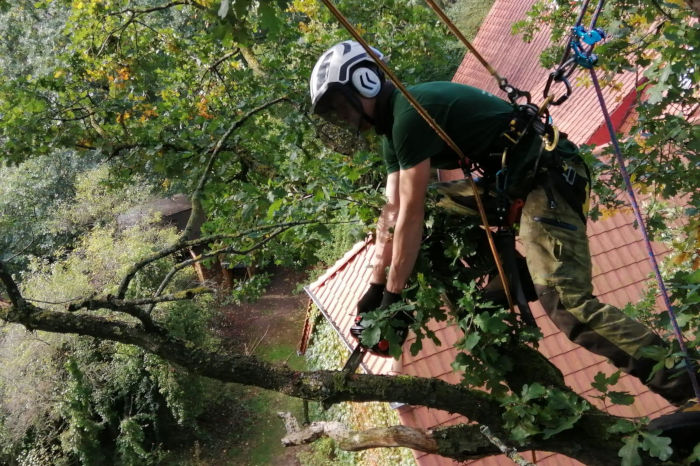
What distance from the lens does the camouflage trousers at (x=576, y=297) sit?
2.65 m

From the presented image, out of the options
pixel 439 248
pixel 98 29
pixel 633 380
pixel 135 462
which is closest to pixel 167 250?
pixel 439 248

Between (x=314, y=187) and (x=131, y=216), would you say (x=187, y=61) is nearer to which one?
(x=314, y=187)

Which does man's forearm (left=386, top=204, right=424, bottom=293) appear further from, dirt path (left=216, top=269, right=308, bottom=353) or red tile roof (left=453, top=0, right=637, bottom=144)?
dirt path (left=216, top=269, right=308, bottom=353)

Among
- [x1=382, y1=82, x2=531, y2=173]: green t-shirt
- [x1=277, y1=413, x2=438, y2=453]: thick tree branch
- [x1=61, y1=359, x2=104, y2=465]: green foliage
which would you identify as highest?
[x1=61, y1=359, x2=104, y2=465]: green foliage

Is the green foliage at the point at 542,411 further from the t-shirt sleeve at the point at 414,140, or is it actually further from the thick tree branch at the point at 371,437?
the t-shirt sleeve at the point at 414,140

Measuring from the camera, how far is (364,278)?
27.8 ft

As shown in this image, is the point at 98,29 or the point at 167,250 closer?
the point at 167,250

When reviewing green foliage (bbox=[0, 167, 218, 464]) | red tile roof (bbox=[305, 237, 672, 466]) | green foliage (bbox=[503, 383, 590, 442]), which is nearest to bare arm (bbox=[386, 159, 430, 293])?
green foliage (bbox=[503, 383, 590, 442])

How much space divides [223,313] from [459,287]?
1465 centimetres

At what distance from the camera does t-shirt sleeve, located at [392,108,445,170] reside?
2.68m

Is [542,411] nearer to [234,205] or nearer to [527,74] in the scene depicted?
[234,205]

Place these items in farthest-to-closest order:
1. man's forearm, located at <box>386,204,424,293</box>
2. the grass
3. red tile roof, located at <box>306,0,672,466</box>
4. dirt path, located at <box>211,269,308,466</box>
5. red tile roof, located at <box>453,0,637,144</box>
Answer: the grass → dirt path, located at <box>211,269,308,466</box> → red tile roof, located at <box>453,0,637,144</box> → red tile roof, located at <box>306,0,672,466</box> → man's forearm, located at <box>386,204,424,293</box>

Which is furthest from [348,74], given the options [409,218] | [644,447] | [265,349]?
[265,349]

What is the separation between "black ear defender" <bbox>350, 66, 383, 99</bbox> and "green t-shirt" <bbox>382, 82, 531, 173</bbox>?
0.11 meters
